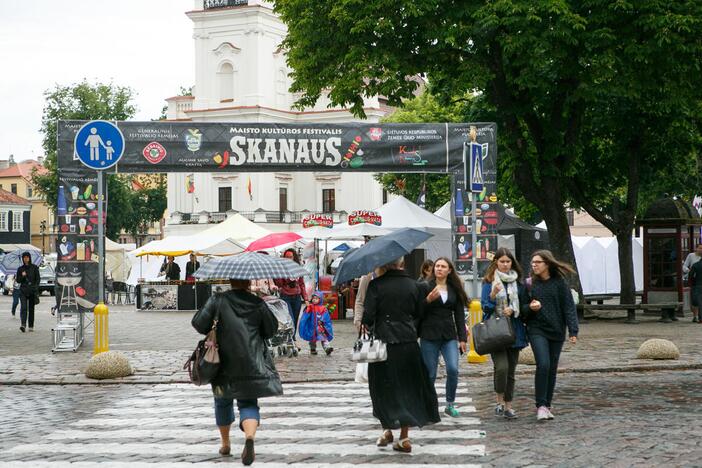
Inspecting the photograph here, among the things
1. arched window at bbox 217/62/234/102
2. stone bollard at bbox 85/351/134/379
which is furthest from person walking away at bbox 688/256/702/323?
arched window at bbox 217/62/234/102

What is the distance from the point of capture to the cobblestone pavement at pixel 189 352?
54.1ft

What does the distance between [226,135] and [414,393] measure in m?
12.0

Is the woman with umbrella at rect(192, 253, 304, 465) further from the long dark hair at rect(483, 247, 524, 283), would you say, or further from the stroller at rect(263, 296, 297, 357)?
the stroller at rect(263, 296, 297, 357)

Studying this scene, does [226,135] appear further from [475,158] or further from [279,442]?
[279,442]

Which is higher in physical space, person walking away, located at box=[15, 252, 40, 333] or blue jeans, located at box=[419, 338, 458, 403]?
person walking away, located at box=[15, 252, 40, 333]

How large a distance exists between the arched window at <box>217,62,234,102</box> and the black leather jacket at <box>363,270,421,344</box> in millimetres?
76532

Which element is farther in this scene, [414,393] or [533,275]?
[533,275]

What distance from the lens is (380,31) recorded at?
25.9 metres

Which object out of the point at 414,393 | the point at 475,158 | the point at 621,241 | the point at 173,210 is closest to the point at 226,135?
the point at 475,158

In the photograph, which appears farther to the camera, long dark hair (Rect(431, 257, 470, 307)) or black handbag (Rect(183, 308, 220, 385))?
long dark hair (Rect(431, 257, 470, 307))

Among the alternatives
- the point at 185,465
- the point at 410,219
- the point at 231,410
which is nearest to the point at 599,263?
the point at 410,219

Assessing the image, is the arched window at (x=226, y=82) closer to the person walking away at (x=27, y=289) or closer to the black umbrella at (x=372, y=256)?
the person walking away at (x=27, y=289)

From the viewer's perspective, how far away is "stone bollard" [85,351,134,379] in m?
16.1

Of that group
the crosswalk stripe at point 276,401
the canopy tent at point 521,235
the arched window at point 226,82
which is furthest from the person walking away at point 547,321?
the arched window at point 226,82
